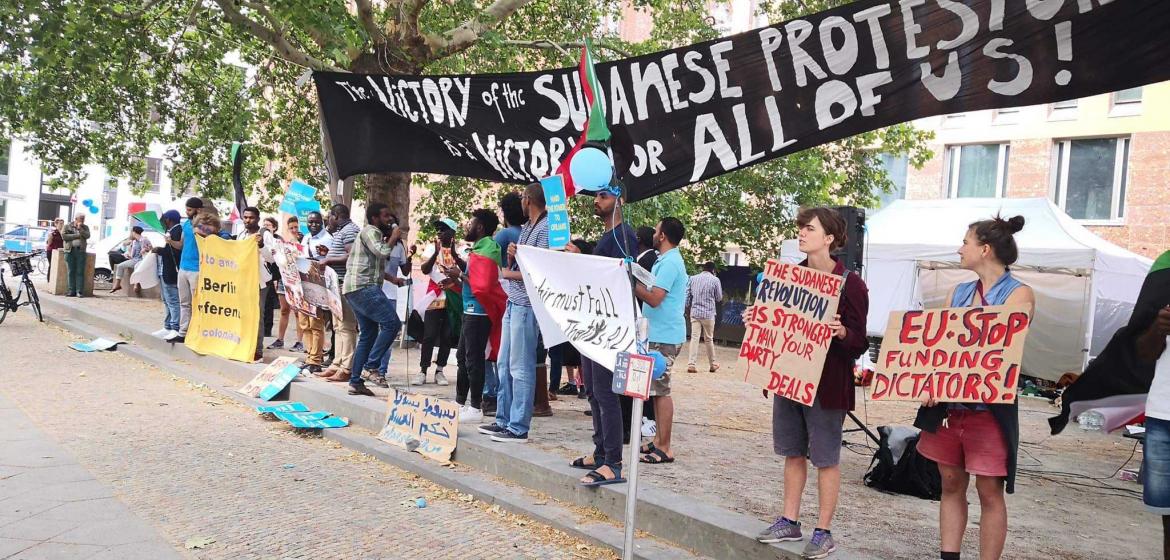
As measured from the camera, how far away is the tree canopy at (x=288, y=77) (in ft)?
43.2

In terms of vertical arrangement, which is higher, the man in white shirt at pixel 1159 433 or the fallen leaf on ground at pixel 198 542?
the man in white shirt at pixel 1159 433

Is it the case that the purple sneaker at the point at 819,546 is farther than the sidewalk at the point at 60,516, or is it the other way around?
the sidewalk at the point at 60,516

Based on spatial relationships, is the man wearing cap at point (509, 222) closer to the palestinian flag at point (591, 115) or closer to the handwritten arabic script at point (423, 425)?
the handwritten arabic script at point (423, 425)

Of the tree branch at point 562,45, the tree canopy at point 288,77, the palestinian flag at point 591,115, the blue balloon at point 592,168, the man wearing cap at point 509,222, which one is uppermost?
the tree branch at point 562,45

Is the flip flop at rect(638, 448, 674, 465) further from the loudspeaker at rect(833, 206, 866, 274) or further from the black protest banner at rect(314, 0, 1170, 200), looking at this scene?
the loudspeaker at rect(833, 206, 866, 274)

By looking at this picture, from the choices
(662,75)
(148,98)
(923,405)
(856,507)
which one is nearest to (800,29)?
(662,75)

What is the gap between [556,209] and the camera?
5.50 m

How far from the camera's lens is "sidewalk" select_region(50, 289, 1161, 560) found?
4.98 meters

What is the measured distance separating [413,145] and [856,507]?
4.57m

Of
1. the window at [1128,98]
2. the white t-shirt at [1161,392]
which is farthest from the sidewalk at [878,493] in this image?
the window at [1128,98]

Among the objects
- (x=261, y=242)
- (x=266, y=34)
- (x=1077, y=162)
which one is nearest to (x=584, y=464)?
(x=261, y=242)

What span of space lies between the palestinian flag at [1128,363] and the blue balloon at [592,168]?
8.89 feet

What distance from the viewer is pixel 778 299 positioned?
4.68 m

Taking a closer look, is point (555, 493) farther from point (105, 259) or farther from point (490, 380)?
point (105, 259)
